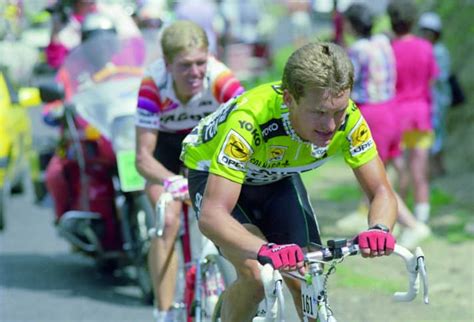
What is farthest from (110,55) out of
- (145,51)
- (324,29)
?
(324,29)

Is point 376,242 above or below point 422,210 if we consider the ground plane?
above

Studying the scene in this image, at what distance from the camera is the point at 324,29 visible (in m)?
26.3

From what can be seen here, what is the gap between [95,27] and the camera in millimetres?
9992

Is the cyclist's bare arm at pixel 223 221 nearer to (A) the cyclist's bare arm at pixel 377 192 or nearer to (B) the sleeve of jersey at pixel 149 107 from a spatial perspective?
(A) the cyclist's bare arm at pixel 377 192

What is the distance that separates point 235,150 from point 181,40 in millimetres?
1945

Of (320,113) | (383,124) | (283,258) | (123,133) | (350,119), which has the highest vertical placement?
(320,113)

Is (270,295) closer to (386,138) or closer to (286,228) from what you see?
(286,228)

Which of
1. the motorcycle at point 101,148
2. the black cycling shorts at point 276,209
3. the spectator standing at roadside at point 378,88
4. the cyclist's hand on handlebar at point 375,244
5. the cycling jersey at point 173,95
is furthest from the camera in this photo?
the spectator standing at roadside at point 378,88

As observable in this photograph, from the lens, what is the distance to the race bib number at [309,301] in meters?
5.00

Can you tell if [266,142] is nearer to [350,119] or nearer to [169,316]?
[350,119]

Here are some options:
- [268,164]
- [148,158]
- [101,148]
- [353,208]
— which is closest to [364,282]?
[101,148]

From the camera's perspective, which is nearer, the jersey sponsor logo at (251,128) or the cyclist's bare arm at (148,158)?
the jersey sponsor logo at (251,128)

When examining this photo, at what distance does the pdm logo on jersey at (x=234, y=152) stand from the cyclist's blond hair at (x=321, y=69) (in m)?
0.35

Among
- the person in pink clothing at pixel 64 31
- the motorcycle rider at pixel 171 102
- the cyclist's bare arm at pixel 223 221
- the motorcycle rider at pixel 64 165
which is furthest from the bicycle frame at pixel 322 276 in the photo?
the person in pink clothing at pixel 64 31
